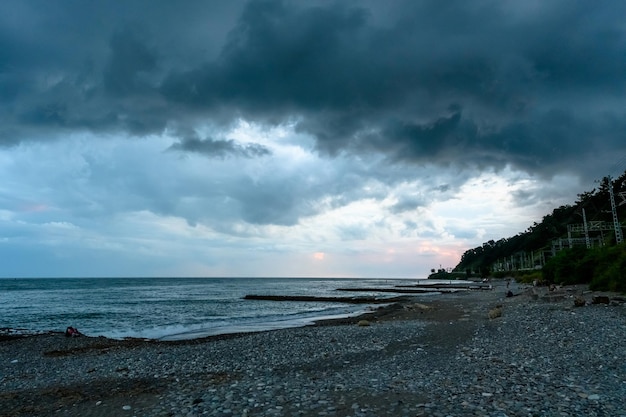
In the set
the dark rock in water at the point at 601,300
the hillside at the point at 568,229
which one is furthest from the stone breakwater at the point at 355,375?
the hillside at the point at 568,229

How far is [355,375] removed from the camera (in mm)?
12836

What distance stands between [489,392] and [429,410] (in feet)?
7.08

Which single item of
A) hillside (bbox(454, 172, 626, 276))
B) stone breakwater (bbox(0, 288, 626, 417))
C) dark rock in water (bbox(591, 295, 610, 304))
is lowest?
stone breakwater (bbox(0, 288, 626, 417))

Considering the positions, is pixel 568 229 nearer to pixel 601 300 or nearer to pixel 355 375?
pixel 601 300

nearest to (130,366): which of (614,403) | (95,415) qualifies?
(95,415)

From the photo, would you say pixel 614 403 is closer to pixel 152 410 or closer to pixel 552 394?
pixel 552 394

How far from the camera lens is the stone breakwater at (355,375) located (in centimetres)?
930

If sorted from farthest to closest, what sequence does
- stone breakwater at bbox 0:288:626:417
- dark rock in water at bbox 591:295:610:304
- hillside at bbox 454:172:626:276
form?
hillside at bbox 454:172:626:276, dark rock in water at bbox 591:295:610:304, stone breakwater at bbox 0:288:626:417

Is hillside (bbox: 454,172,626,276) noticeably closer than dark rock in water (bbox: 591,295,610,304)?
No

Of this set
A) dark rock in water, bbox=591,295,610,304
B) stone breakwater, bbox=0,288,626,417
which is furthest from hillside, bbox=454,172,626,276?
stone breakwater, bbox=0,288,626,417

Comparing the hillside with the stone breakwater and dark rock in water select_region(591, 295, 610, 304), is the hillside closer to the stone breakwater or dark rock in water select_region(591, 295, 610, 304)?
dark rock in water select_region(591, 295, 610, 304)

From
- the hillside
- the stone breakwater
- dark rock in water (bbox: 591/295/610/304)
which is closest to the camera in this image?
the stone breakwater

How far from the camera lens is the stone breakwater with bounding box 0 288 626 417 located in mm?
9297

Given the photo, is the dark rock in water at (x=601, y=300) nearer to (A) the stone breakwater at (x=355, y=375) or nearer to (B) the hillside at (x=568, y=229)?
(A) the stone breakwater at (x=355, y=375)
